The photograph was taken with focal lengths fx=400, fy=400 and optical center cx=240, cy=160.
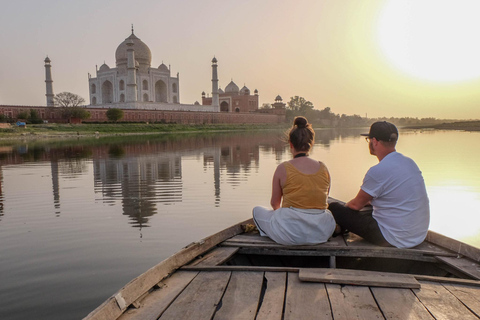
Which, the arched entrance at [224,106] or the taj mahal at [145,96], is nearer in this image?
the taj mahal at [145,96]

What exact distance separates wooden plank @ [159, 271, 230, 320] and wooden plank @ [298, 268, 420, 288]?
421mm

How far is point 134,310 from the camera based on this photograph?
5.70 feet

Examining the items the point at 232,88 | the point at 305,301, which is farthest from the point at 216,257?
the point at 232,88

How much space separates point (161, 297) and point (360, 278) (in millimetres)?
976

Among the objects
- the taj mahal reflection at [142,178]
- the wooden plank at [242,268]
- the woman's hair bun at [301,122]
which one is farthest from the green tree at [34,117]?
the wooden plank at [242,268]

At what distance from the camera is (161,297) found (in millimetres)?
1863

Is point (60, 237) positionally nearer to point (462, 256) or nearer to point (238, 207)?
point (238, 207)

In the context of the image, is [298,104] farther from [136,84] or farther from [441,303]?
[441,303]

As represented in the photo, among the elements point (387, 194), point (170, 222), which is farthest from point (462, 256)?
point (170, 222)

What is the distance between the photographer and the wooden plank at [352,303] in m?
1.67

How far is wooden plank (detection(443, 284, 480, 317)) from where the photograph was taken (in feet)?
5.69

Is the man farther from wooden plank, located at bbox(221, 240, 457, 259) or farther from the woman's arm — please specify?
the woman's arm

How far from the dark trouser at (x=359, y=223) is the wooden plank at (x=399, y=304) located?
25.2 inches

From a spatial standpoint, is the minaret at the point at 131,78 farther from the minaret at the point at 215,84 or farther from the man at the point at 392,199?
the man at the point at 392,199
